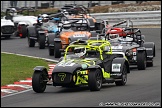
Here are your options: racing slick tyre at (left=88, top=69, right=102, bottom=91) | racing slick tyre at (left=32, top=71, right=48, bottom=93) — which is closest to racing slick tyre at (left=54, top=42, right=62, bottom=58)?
racing slick tyre at (left=32, top=71, right=48, bottom=93)

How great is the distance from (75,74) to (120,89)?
1142mm

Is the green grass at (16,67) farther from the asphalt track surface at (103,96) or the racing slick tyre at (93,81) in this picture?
the racing slick tyre at (93,81)

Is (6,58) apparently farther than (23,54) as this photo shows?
No

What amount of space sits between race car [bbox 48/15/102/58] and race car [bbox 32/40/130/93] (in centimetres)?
748

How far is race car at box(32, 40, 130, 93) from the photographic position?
14.8 m

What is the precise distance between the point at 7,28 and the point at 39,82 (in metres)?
20.5

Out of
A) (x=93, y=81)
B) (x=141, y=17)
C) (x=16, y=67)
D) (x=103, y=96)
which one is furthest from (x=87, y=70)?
(x=141, y=17)

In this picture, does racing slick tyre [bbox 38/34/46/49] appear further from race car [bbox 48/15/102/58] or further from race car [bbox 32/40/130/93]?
race car [bbox 32/40/130/93]

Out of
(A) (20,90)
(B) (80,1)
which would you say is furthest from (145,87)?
(B) (80,1)

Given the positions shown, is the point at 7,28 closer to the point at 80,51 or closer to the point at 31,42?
the point at 31,42

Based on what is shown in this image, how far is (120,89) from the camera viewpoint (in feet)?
49.5

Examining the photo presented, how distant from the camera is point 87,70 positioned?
1508cm

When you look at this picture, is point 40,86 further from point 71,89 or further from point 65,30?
point 65,30

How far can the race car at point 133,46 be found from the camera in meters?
20.0
